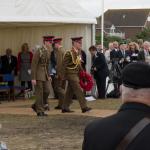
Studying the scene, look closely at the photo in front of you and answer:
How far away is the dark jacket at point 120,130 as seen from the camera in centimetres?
281

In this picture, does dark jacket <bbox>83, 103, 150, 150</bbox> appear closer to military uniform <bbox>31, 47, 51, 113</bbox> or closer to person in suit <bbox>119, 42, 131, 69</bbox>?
military uniform <bbox>31, 47, 51, 113</bbox>

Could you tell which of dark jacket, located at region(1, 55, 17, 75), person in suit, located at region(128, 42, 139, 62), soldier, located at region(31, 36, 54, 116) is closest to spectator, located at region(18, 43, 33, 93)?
dark jacket, located at region(1, 55, 17, 75)

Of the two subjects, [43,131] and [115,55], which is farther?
[115,55]

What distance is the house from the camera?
9262 cm

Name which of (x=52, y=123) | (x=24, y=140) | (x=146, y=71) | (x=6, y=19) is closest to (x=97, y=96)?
(x=6, y=19)

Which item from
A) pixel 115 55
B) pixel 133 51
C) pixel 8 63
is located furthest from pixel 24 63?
pixel 133 51

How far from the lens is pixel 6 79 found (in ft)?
57.4

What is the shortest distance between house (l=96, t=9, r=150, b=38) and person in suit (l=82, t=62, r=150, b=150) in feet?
285

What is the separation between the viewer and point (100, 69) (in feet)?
57.5

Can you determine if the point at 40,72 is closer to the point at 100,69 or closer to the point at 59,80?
the point at 59,80

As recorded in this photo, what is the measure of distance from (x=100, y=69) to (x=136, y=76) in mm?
14571

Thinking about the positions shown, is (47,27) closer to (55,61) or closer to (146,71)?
(55,61)

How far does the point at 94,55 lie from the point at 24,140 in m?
8.03

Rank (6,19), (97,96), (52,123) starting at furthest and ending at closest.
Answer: (97,96), (6,19), (52,123)
